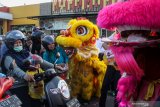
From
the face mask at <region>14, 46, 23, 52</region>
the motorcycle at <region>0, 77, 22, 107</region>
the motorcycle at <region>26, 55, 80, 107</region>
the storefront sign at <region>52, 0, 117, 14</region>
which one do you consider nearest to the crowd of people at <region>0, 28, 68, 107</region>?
the face mask at <region>14, 46, 23, 52</region>

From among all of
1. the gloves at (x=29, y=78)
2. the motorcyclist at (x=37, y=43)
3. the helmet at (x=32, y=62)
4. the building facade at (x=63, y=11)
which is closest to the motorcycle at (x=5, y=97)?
the gloves at (x=29, y=78)

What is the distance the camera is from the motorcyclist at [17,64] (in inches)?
154

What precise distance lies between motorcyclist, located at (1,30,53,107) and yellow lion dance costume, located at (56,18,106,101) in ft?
3.92

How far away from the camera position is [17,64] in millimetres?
4277

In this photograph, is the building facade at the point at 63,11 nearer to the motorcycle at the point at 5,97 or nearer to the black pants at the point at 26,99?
the black pants at the point at 26,99

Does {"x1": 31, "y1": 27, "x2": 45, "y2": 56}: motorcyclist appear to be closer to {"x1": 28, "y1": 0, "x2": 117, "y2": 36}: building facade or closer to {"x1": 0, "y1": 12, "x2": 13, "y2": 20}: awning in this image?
{"x1": 28, "y1": 0, "x2": 117, "y2": 36}: building facade

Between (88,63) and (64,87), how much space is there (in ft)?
6.25

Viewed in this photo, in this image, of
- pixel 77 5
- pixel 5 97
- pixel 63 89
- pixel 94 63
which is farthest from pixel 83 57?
pixel 77 5

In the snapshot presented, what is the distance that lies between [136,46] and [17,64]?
2638 millimetres

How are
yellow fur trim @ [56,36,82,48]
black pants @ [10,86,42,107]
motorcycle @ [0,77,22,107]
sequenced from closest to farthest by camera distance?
motorcycle @ [0,77,22,107]
black pants @ [10,86,42,107]
yellow fur trim @ [56,36,82,48]

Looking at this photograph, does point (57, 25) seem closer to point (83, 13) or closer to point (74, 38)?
point (83, 13)

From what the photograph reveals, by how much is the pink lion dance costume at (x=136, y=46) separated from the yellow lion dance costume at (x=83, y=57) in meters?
3.29

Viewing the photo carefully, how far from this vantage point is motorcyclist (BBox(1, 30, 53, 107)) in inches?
154

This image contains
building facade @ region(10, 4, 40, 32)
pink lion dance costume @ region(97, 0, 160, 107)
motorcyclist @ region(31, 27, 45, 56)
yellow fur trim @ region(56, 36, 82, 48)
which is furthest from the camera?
building facade @ region(10, 4, 40, 32)
